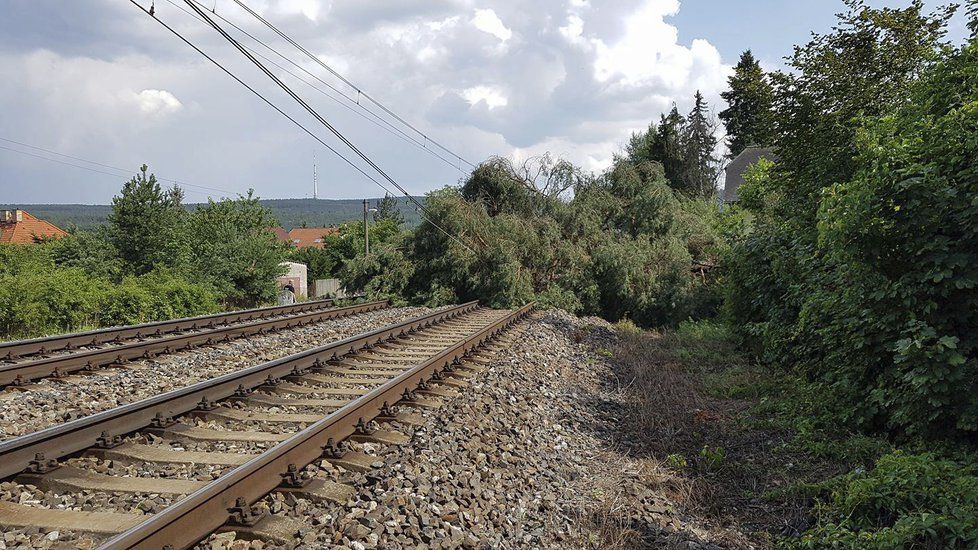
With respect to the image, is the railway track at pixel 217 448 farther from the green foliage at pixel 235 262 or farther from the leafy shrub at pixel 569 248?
the green foliage at pixel 235 262

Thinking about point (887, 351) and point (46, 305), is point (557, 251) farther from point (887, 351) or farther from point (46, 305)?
point (887, 351)

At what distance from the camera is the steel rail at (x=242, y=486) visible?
3.19 meters

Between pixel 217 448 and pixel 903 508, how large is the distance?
16.4 feet

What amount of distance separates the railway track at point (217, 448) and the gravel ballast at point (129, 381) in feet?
3.55

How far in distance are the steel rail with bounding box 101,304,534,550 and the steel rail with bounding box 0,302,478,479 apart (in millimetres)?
1534

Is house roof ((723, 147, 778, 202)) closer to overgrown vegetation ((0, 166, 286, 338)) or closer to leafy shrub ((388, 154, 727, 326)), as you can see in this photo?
leafy shrub ((388, 154, 727, 326))

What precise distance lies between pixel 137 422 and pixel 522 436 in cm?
329

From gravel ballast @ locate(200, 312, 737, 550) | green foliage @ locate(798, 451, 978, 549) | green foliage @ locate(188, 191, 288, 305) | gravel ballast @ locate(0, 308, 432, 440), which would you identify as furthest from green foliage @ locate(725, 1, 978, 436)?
green foliage @ locate(188, 191, 288, 305)

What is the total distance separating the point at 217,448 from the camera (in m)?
A: 4.98

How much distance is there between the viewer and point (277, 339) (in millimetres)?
11172

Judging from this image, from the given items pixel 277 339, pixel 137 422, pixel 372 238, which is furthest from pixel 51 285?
pixel 372 238

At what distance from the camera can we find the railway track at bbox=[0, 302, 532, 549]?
358 cm

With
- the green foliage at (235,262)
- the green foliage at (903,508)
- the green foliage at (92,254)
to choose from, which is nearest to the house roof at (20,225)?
the green foliage at (92,254)

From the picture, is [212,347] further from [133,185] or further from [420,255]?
[133,185]
